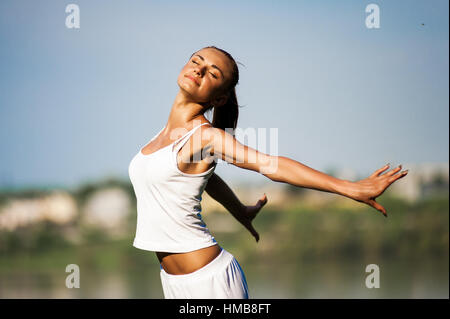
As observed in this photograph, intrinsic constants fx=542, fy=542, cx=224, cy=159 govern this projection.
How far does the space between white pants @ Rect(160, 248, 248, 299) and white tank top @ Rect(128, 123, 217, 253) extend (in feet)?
0.34

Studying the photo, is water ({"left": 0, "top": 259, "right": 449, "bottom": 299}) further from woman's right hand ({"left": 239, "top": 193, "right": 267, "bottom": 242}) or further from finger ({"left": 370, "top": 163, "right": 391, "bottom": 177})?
finger ({"left": 370, "top": 163, "right": 391, "bottom": 177})

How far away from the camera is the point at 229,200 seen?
2770mm

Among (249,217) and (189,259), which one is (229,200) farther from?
(189,259)

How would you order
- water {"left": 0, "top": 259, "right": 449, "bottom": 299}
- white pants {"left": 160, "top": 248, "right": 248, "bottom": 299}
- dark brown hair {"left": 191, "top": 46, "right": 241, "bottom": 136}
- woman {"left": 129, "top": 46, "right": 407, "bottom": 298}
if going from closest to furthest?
woman {"left": 129, "top": 46, "right": 407, "bottom": 298}, white pants {"left": 160, "top": 248, "right": 248, "bottom": 299}, dark brown hair {"left": 191, "top": 46, "right": 241, "bottom": 136}, water {"left": 0, "top": 259, "right": 449, "bottom": 299}

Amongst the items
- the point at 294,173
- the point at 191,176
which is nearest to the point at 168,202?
the point at 191,176

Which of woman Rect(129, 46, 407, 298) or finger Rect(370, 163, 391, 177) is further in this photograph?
woman Rect(129, 46, 407, 298)

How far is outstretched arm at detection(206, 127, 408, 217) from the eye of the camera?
1.95 meters

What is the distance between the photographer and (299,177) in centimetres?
204

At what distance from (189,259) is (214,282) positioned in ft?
0.47

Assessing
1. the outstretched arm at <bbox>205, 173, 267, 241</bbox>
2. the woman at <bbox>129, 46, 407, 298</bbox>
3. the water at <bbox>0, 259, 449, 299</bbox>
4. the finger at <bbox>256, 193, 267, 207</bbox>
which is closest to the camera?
the woman at <bbox>129, 46, 407, 298</bbox>

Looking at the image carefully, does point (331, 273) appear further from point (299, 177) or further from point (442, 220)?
point (299, 177)

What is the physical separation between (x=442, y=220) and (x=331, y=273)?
14.9ft

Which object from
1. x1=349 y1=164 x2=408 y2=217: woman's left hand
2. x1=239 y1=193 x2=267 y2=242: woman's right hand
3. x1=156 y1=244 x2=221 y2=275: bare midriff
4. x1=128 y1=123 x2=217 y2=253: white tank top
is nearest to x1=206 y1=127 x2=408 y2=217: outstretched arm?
x1=349 y1=164 x2=408 y2=217: woman's left hand
